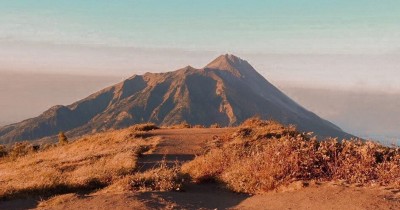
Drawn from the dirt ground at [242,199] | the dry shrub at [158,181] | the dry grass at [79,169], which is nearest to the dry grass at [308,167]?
the dirt ground at [242,199]

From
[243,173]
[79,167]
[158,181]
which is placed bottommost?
[79,167]

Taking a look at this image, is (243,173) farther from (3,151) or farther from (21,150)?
(3,151)

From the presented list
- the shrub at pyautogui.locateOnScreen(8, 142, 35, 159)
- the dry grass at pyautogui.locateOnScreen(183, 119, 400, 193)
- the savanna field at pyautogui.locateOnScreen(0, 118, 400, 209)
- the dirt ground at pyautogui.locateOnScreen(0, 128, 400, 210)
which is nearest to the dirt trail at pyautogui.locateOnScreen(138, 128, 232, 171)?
the savanna field at pyautogui.locateOnScreen(0, 118, 400, 209)

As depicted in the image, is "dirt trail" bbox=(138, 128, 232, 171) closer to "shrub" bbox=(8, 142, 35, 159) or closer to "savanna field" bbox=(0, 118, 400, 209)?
"savanna field" bbox=(0, 118, 400, 209)

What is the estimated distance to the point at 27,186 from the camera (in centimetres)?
1708

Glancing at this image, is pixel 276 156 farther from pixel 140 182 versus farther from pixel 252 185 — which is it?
pixel 140 182

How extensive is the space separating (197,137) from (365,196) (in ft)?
56.0

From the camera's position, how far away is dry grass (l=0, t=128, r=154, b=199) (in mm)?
16969

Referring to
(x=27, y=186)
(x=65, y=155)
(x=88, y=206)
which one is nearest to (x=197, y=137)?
(x=65, y=155)

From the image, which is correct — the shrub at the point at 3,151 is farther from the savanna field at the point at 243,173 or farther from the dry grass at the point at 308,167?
the dry grass at the point at 308,167

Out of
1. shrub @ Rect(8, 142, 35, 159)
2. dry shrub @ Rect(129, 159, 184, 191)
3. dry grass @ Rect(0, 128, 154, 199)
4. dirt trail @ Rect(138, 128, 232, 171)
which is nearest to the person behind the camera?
dry shrub @ Rect(129, 159, 184, 191)

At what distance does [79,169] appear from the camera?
71.4 ft

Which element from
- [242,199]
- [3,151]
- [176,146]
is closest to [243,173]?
[242,199]

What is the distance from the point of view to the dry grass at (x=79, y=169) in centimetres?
1697
